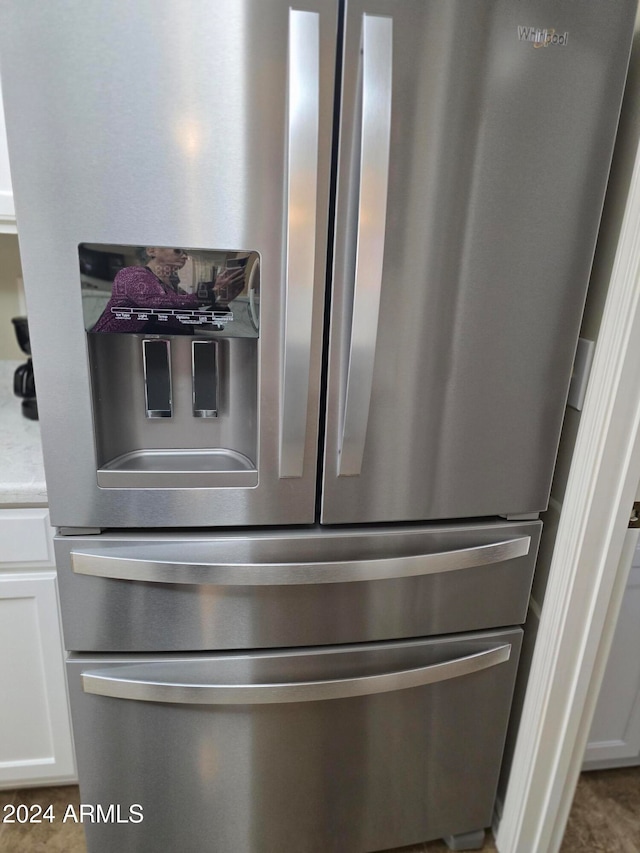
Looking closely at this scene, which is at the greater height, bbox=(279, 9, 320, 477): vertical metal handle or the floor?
bbox=(279, 9, 320, 477): vertical metal handle

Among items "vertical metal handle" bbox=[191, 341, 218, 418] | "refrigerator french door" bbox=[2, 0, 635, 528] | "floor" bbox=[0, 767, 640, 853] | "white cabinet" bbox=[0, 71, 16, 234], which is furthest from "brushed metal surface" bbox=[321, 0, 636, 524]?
"floor" bbox=[0, 767, 640, 853]

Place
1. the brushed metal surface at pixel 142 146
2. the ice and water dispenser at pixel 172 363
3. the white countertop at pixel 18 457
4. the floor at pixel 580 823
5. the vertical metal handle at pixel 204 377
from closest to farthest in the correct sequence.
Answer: the brushed metal surface at pixel 142 146
the ice and water dispenser at pixel 172 363
the vertical metal handle at pixel 204 377
the white countertop at pixel 18 457
the floor at pixel 580 823

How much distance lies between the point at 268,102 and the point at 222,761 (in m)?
1.26

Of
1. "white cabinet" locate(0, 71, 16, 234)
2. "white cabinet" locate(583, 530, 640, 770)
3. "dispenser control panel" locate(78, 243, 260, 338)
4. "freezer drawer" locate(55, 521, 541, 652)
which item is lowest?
"white cabinet" locate(583, 530, 640, 770)

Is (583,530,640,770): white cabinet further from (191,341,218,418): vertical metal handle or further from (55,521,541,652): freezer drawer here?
(191,341,218,418): vertical metal handle

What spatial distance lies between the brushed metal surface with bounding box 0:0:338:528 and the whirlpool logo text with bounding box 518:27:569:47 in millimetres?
315

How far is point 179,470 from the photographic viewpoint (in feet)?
3.28

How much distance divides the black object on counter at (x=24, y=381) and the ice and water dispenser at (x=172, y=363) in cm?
56

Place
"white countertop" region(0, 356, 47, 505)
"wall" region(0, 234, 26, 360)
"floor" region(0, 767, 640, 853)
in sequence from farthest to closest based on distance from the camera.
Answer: "wall" region(0, 234, 26, 360) → "floor" region(0, 767, 640, 853) → "white countertop" region(0, 356, 47, 505)

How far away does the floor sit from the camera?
1.38 meters

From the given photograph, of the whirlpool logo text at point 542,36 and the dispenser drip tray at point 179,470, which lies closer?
the whirlpool logo text at point 542,36

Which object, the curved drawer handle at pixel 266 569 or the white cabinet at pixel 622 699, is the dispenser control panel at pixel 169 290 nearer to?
the curved drawer handle at pixel 266 569

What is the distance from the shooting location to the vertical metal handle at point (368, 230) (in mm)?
814

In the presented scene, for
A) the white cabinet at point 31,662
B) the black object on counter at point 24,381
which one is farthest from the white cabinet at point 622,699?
the black object on counter at point 24,381
